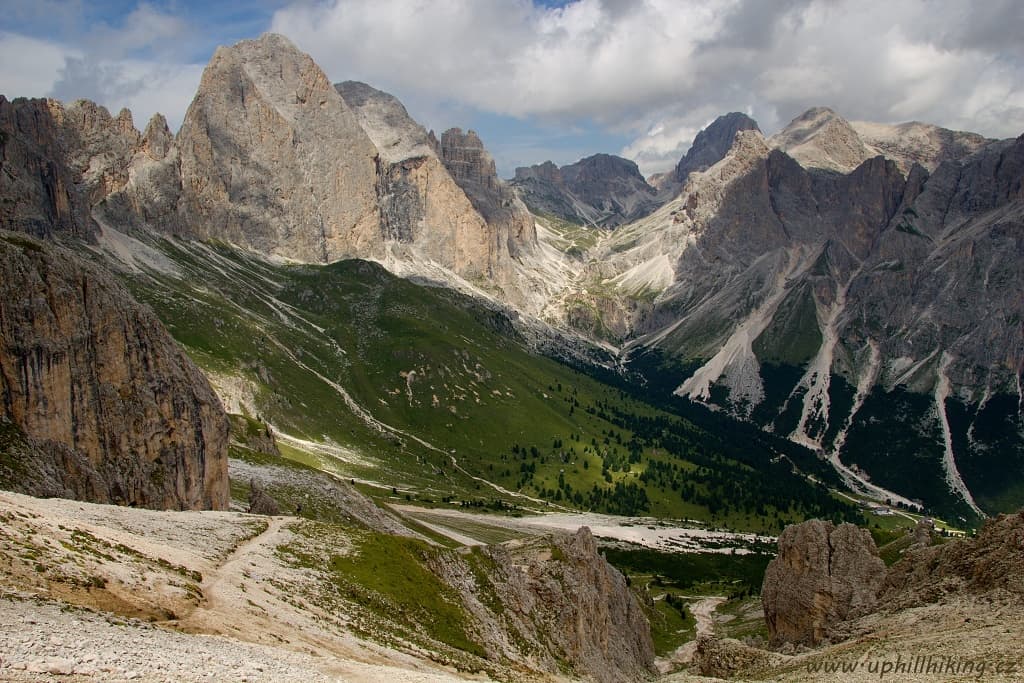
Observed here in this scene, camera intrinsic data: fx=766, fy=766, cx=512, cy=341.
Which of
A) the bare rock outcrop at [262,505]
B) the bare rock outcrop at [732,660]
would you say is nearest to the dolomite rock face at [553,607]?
the bare rock outcrop at [732,660]

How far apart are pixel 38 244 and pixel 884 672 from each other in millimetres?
70829

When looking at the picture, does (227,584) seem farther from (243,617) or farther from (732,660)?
(732,660)

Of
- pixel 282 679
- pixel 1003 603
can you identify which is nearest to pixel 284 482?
pixel 282 679

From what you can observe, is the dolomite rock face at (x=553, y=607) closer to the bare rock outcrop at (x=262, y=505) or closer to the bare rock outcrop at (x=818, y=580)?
the bare rock outcrop at (x=818, y=580)

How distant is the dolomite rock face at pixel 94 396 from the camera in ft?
190

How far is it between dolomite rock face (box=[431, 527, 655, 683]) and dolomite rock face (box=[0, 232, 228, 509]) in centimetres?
2734

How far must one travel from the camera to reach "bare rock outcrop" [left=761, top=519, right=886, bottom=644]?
8306cm

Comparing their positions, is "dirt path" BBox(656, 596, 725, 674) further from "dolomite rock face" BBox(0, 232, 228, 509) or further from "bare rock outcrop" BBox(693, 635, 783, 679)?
"dolomite rock face" BBox(0, 232, 228, 509)

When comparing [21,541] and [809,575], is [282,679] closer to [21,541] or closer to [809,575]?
[21,541]

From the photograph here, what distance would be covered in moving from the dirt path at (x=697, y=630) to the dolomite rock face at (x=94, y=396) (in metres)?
55.8

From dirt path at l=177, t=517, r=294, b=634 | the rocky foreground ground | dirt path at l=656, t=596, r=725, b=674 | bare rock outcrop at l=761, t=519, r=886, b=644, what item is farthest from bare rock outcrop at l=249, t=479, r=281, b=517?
bare rock outcrop at l=761, t=519, r=886, b=644

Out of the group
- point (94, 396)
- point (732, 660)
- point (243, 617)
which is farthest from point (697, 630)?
point (243, 617)

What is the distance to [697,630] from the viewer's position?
11650 centimetres

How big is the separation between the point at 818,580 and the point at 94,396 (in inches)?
3006
